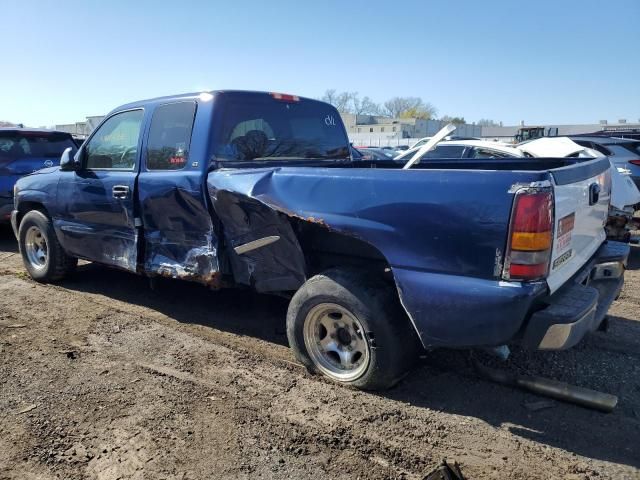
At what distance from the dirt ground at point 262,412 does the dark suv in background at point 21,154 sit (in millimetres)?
4365

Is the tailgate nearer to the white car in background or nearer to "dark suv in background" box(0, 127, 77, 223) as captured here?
the white car in background

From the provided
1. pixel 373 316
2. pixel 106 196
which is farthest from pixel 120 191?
pixel 373 316

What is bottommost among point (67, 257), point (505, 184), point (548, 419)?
point (548, 419)

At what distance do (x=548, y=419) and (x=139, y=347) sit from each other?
121 inches

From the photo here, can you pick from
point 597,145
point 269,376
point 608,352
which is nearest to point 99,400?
point 269,376

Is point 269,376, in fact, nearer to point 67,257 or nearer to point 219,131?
point 219,131

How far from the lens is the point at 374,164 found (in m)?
5.12

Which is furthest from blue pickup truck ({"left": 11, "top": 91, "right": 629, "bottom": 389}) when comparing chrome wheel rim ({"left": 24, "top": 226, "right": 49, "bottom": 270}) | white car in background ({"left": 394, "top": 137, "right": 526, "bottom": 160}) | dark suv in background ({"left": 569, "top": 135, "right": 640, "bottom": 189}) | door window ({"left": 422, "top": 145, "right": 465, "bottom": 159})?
dark suv in background ({"left": 569, "top": 135, "right": 640, "bottom": 189})

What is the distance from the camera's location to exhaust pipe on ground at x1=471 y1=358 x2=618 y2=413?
3.25 m

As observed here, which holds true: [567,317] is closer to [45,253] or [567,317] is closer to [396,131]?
[45,253]

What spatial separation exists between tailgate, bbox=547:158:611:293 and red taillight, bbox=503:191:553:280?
0.34 feet

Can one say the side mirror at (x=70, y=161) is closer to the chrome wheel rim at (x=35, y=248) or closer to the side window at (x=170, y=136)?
the side window at (x=170, y=136)

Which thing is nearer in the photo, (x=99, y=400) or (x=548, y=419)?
(x=548, y=419)

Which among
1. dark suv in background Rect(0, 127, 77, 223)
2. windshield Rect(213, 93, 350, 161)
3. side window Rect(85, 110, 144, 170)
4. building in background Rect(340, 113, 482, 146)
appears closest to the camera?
windshield Rect(213, 93, 350, 161)
